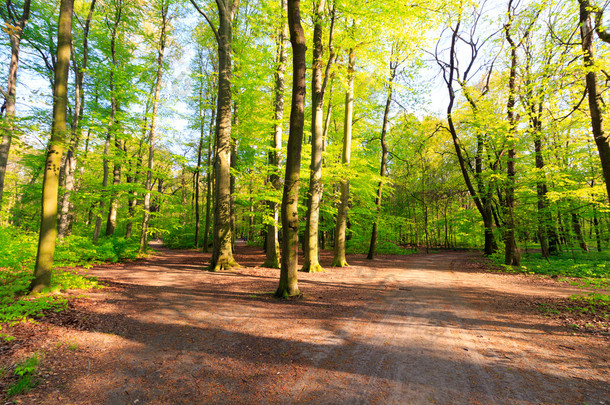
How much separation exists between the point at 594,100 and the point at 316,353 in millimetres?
8893

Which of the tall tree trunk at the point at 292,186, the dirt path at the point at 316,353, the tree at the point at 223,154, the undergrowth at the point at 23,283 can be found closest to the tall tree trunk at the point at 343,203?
the tree at the point at 223,154

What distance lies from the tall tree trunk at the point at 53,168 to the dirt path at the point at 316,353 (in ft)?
3.63

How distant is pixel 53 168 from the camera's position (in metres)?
5.52

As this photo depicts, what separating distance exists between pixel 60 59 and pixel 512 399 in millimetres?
9849

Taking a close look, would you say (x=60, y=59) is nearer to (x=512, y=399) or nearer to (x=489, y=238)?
(x=512, y=399)

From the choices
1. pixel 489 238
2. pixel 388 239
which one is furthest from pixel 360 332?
pixel 388 239

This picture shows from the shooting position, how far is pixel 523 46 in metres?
12.3

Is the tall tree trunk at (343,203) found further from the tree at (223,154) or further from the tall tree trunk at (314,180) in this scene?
the tree at (223,154)

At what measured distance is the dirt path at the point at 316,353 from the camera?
2678 millimetres

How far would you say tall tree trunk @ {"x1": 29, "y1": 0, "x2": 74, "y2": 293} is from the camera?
17.8 ft

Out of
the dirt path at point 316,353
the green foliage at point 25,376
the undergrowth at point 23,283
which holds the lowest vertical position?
the dirt path at point 316,353

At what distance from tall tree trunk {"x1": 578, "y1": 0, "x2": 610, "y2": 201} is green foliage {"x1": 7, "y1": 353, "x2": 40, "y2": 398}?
10768 mm

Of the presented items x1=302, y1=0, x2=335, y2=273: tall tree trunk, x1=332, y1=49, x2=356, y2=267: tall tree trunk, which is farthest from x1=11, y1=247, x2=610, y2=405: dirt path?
x1=332, y1=49, x2=356, y2=267: tall tree trunk

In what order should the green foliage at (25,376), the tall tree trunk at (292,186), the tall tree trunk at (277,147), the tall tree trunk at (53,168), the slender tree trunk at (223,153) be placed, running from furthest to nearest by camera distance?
the tall tree trunk at (277,147) < the slender tree trunk at (223,153) < the tall tree trunk at (292,186) < the tall tree trunk at (53,168) < the green foliage at (25,376)
